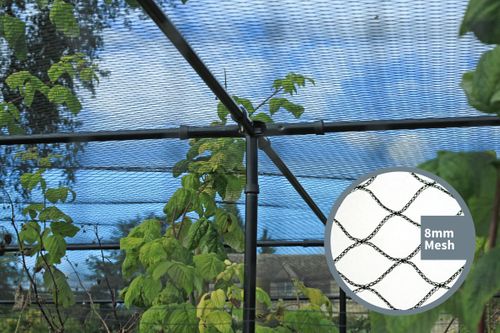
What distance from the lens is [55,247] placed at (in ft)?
11.4

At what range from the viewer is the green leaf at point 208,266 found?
10.5 feet

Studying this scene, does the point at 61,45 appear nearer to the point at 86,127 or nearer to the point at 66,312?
the point at 86,127

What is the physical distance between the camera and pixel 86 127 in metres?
2.95

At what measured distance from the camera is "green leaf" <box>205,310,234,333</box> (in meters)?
2.96

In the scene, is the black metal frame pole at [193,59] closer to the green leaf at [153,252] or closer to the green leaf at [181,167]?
the green leaf at [181,167]

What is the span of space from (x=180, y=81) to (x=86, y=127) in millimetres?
576

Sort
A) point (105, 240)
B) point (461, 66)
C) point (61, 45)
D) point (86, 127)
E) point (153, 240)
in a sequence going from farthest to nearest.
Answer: point (105, 240) → point (153, 240) → point (86, 127) → point (61, 45) → point (461, 66)

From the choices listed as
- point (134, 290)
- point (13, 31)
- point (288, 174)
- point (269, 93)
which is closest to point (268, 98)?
point (269, 93)

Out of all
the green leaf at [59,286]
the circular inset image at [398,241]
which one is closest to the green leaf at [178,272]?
the green leaf at [59,286]

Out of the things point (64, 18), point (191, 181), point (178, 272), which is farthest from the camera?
point (191, 181)

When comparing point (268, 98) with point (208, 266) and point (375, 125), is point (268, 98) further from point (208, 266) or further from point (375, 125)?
point (208, 266)

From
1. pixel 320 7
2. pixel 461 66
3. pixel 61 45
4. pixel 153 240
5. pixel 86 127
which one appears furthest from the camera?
pixel 153 240

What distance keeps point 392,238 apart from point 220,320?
225cm

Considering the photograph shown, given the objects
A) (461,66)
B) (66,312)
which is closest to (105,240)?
(66,312)
